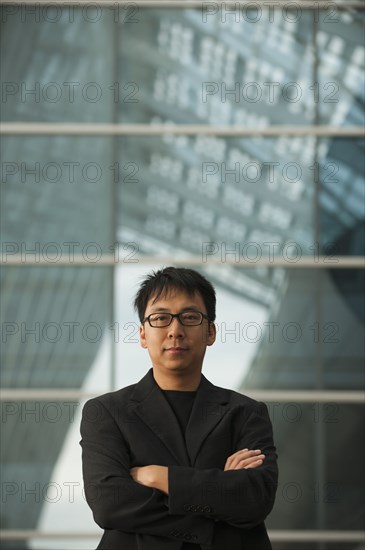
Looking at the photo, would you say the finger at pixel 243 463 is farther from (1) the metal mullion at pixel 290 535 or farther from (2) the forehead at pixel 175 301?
(1) the metal mullion at pixel 290 535

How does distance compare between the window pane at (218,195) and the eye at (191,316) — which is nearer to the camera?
the eye at (191,316)

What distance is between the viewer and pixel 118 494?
9.55 ft

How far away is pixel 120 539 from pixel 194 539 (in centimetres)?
22

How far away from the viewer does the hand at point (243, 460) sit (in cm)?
295

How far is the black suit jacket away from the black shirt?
0.09ft

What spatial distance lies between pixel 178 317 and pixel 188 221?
4548 mm

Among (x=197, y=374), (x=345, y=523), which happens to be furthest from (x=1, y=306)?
(x=197, y=374)

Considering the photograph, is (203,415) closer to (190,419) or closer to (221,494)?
(190,419)

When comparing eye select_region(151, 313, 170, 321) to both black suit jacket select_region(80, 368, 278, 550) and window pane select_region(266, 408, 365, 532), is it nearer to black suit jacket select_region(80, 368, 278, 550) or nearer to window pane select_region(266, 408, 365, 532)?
black suit jacket select_region(80, 368, 278, 550)

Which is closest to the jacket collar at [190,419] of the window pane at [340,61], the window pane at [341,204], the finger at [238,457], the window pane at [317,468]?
the finger at [238,457]

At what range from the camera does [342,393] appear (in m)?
7.30

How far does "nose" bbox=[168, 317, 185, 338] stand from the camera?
291 centimetres

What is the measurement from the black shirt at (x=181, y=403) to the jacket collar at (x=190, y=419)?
2cm

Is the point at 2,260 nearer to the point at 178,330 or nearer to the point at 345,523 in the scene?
the point at 345,523
